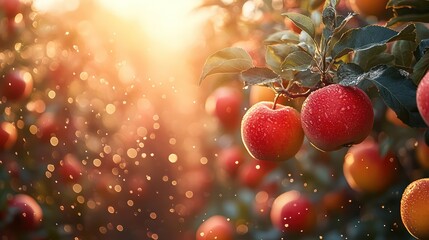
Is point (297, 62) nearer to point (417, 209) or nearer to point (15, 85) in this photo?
point (417, 209)

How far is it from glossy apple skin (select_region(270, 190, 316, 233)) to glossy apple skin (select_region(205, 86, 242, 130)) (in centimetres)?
23

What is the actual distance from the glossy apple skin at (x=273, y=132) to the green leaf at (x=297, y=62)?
6 centimetres

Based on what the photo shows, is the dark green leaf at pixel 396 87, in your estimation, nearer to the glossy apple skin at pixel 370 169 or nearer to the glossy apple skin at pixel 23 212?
the glossy apple skin at pixel 370 169

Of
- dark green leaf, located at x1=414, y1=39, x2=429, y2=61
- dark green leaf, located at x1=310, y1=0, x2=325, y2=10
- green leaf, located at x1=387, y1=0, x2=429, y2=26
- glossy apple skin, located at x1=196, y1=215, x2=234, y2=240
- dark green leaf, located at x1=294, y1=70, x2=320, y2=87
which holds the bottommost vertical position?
glossy apple skin, located at x1=196, y1=215, x2=234, y2=240

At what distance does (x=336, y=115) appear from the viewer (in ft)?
2.19

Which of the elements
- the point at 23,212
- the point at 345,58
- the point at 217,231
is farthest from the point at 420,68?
the point at 23,212

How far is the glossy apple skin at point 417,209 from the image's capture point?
72 cm

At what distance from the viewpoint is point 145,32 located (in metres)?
2.21

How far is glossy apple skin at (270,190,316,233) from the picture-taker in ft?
4.46

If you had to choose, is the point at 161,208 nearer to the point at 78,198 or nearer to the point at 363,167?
the point at 78,198

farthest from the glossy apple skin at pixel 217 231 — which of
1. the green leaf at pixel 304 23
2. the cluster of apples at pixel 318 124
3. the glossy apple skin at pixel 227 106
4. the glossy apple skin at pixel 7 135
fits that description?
the green leaf at pixel 304 23

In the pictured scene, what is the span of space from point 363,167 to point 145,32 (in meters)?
1.25

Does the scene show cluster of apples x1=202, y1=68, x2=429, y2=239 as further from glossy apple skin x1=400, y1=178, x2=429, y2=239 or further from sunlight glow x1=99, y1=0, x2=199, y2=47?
sunlight glow x1=99, y1=0, x2=199, y2=47

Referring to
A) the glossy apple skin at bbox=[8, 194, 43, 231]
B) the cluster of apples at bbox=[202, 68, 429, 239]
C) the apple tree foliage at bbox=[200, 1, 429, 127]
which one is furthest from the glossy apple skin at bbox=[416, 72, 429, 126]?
the glossy apple skin at bbox=[8, 194, 43, 231]
